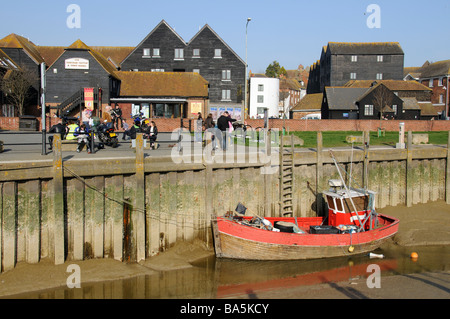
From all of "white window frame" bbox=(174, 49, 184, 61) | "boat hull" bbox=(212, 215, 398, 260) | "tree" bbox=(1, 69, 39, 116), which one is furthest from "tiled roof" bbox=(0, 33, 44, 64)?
"boat hull" bbox=(212, 215, 398, 260)

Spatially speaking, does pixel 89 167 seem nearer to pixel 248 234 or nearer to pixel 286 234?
pixel 248 234

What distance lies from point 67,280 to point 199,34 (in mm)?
50636

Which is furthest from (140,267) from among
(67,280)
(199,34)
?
(199,34)

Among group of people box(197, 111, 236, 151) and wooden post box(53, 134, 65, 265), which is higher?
group of people box(197, 111, 236, 151)

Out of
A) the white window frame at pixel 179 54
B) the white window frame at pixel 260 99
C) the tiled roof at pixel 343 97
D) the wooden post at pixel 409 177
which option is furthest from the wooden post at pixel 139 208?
the white window frame at pixel 260 99

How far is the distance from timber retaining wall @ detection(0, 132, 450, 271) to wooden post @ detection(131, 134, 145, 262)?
3 cm

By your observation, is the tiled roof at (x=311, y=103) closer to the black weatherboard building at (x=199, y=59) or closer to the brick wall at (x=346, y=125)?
the black weatherboard building at (x=199, y=59)

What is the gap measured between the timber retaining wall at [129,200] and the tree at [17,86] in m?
34.4

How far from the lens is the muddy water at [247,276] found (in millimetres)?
12500

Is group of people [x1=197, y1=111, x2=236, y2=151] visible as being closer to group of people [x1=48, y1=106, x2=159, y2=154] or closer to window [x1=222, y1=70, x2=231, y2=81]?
group of people [x1=48, y1=106, x2=159, y2=154]

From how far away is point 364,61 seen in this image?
78.6 meters

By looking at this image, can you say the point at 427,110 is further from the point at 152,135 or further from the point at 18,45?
the point at 152,135

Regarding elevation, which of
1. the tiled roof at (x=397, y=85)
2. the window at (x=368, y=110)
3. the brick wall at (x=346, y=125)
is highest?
the tiled roof at (x=397, y=85)

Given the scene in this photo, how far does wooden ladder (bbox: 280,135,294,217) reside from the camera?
58.1ft
